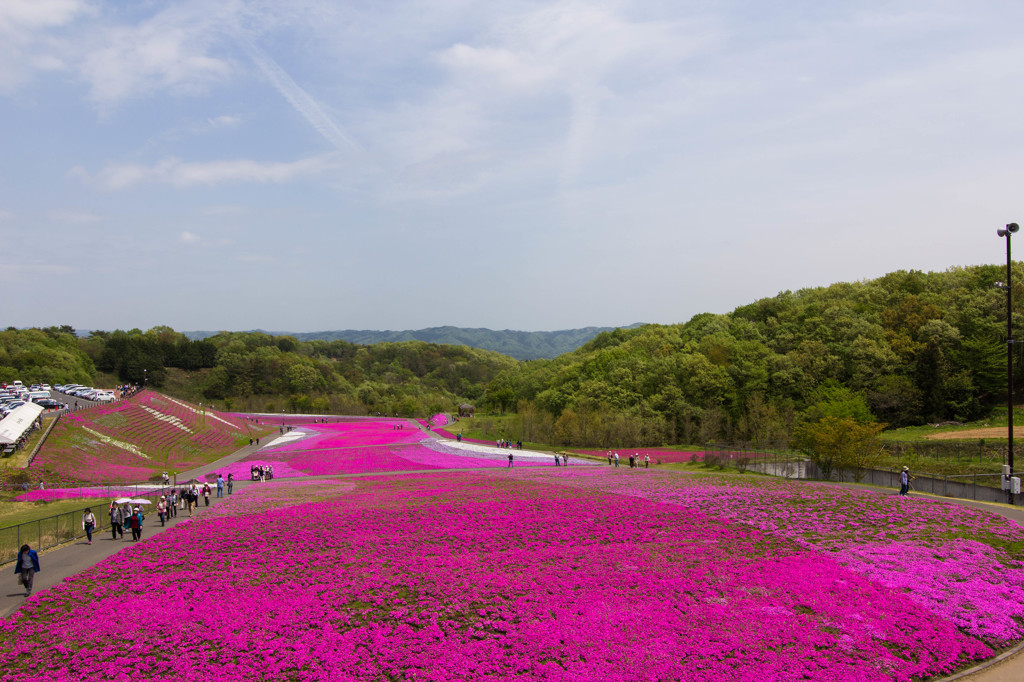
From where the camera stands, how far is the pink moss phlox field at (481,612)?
40.4 feet

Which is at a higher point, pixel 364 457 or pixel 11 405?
pixel 11 405

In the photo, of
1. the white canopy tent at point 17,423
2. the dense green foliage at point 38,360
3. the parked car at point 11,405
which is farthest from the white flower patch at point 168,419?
the dense green foliage at point 38,360

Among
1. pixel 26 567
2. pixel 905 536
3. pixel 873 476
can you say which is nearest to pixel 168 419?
pixel 26 567

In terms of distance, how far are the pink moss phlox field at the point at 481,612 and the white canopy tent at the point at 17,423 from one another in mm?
25859

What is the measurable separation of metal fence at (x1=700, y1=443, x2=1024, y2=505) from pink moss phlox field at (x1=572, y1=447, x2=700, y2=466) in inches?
242

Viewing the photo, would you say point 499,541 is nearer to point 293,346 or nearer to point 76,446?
point 76,446

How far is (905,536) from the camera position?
843 inches

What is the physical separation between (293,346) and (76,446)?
508 ft

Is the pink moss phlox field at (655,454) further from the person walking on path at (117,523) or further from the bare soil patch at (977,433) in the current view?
the person walking on path at (117,523)

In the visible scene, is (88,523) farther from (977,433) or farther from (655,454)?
(977,433)

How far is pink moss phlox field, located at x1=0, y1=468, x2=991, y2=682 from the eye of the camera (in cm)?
1231

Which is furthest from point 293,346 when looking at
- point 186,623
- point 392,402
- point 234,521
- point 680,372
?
point 186,623

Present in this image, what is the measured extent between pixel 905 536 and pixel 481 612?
15641 mm

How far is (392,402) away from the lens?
5620 inches
